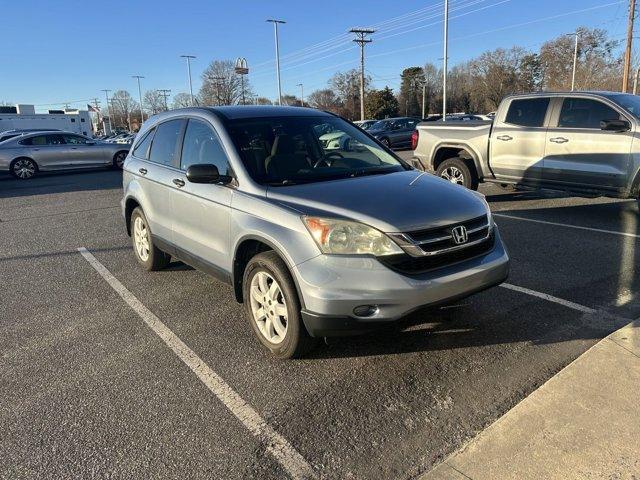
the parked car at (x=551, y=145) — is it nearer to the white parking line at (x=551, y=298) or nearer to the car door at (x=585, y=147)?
the car door at (x=585, y=147)

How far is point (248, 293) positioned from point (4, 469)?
1.79 metres

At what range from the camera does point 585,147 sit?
7504mm

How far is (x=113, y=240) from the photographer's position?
7461 millimetres

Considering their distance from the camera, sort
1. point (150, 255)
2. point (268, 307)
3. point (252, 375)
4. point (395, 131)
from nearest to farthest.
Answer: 1. point (252, 375)
2. point (268, 307)
3. point (150, 255)
4. point (395, 131)

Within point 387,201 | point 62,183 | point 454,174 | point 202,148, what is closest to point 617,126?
point 454,174

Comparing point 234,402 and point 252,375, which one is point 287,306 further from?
point 234,402

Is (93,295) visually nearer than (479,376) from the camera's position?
No

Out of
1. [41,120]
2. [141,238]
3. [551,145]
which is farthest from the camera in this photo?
[41,120]

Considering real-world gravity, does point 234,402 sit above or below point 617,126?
below

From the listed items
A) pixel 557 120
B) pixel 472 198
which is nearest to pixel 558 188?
pixel 557 120

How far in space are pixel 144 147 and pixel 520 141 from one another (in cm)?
600

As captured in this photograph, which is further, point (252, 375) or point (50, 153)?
point (50, 153)

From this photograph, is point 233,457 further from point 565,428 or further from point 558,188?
point 558,188

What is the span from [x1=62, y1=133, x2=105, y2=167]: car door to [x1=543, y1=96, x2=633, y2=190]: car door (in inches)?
642
